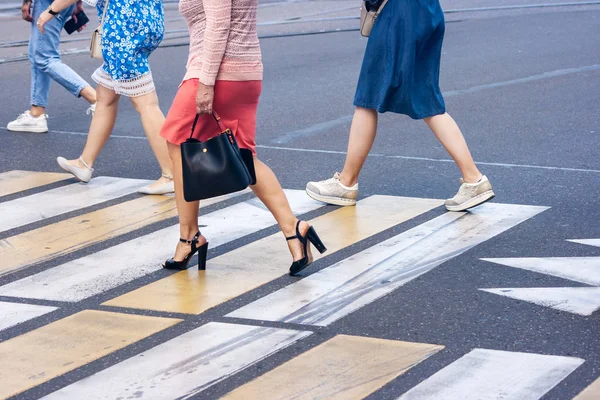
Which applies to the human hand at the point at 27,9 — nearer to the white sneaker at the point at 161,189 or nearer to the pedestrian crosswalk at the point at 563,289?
the white sneaker at the point at 161,189

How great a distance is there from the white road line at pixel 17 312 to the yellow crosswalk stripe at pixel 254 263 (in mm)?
307

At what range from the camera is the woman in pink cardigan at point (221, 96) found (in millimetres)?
5148

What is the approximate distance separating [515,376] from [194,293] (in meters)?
1.67

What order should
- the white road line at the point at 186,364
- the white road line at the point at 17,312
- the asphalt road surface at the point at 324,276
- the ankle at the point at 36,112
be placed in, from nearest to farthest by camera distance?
the white road line at the point at 186,364 < the asphalt road surface at the point at 324,276 < the white road line at the point at 17,312 < the ankle at the point at 36,112

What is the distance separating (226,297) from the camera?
16.8 feet

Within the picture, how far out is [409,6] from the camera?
6633mm

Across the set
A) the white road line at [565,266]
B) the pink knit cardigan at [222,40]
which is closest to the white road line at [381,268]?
the white road line at [565,266]

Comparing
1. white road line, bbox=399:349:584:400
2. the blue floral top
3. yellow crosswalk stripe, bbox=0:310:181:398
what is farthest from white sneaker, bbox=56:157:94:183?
white road line, bbox=399:349:584:400

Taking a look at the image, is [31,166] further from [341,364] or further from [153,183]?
[341,364]

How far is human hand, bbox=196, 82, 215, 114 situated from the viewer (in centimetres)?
515

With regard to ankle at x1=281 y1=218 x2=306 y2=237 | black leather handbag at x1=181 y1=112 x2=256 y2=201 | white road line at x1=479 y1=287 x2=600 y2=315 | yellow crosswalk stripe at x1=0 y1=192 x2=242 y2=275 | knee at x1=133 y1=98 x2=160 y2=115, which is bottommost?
yellow crosswalk stripe at x1=0 y1=192 x2=242 y2=275

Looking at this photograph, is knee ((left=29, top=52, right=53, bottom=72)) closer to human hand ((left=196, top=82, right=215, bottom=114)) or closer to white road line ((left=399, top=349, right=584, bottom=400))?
human hand ((left=196, top=82, right=215, bottom=114))

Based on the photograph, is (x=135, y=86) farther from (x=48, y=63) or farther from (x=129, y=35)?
(x=48, y=63)

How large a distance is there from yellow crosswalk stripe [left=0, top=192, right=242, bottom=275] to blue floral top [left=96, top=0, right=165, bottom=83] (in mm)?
815
